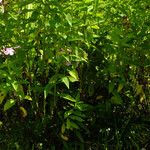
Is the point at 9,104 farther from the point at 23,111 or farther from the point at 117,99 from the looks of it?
the point at 117,99

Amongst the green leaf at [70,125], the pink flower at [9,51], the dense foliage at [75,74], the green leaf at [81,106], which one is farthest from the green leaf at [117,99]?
the pink flower at [9,51]

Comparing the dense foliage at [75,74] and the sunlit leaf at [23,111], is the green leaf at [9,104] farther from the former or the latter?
the sunlit leaf at [23,111]

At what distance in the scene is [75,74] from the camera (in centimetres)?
260

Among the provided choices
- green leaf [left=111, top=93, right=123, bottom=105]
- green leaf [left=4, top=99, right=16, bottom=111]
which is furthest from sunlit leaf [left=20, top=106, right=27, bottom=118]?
green leaf [left=111, top=93, right=123, bottom=105]

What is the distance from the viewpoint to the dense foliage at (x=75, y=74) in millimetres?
2580

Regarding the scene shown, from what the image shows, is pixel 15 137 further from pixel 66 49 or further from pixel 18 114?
pixel 66 49

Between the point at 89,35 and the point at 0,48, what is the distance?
0.63 m

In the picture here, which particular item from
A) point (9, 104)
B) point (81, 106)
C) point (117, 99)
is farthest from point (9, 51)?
point (117, 99)

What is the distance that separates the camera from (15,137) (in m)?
2.97

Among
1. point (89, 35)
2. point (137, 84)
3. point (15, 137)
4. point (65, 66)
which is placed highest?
point (89, 35)

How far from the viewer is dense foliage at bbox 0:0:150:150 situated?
2.58 meters

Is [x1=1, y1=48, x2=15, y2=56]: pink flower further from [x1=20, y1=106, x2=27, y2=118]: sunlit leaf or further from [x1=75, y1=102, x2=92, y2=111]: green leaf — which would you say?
[x1=75, y1=102, x2=92, y2=111]: green leaf

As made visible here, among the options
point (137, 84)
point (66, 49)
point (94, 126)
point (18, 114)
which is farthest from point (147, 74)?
point (18, 114)

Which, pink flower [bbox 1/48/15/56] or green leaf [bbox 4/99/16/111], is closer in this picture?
green leaf [bbox 4/99/16/111]
